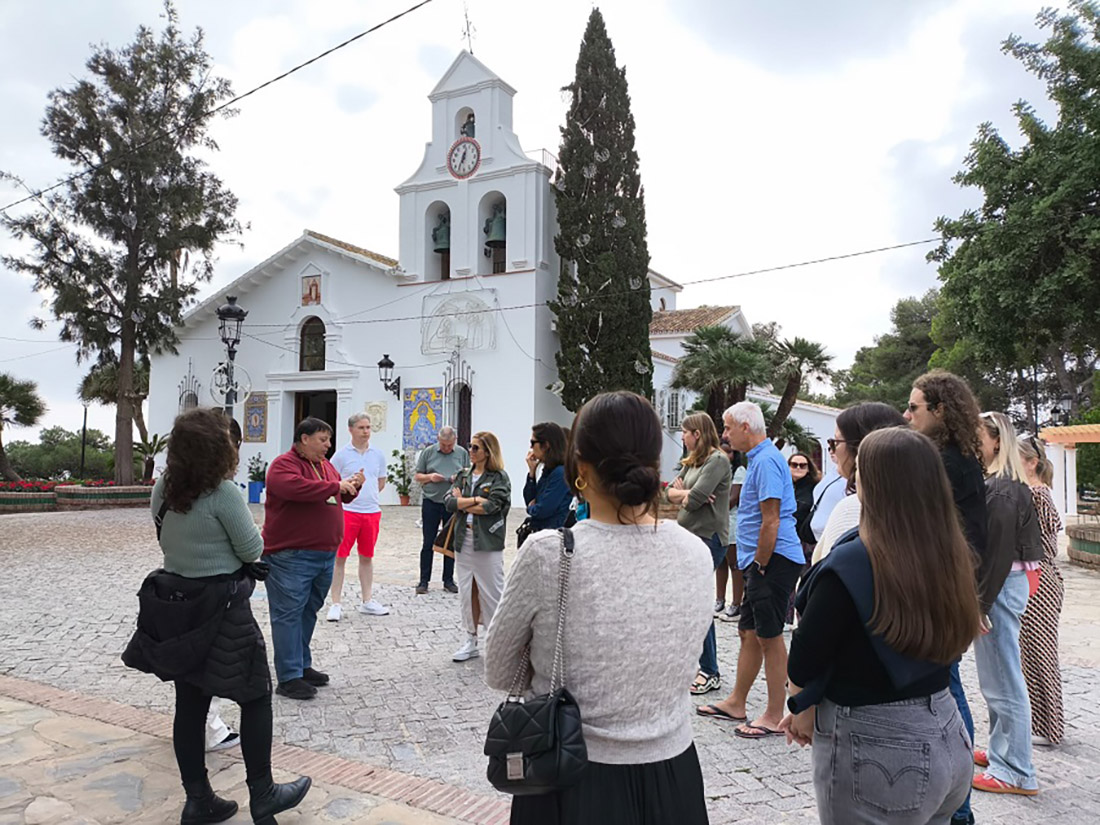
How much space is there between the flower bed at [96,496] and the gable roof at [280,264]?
6596 mm

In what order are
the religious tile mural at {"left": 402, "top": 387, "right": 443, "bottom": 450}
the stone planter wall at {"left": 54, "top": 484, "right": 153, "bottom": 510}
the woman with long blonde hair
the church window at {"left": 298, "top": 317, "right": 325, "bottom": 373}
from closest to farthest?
the woman with long blonde hair → the stone planter wall at {"left": 54, "top": 484, "right": 153, "bottom": 510} → the religious tile mural at {"left": 402, "top": 387, "right": 443, "bottom": 450} → the church window at {"left": 298, "top": 317, "right": 325, "bottom": 373}

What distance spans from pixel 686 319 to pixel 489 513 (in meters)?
23.4

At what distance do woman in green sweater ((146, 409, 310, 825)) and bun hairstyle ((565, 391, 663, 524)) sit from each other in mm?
2005

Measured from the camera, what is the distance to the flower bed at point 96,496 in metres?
20.2

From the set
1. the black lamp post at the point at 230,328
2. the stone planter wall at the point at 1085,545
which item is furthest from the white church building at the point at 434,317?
the stone planter wall at the point at 1085,545

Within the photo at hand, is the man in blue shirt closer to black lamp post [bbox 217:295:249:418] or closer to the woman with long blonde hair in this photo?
the woman with long blonde hair

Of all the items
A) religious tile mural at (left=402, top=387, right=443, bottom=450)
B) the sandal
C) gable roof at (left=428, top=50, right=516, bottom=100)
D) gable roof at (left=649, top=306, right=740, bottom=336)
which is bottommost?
the sandal

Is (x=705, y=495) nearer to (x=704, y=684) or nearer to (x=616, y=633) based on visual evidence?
(x=704, y=684)

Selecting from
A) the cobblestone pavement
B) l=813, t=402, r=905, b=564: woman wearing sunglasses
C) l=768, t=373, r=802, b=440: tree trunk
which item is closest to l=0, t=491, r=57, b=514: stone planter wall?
the cobblestone pavement

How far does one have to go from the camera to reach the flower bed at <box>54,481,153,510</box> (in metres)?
20.2

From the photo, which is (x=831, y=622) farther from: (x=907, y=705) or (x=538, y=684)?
(x=538, y=684)

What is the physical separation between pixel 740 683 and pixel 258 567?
2.84 m

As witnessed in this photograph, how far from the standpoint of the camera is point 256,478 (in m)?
22.4

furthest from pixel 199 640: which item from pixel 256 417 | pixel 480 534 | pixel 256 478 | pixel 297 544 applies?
pixel 256 417
